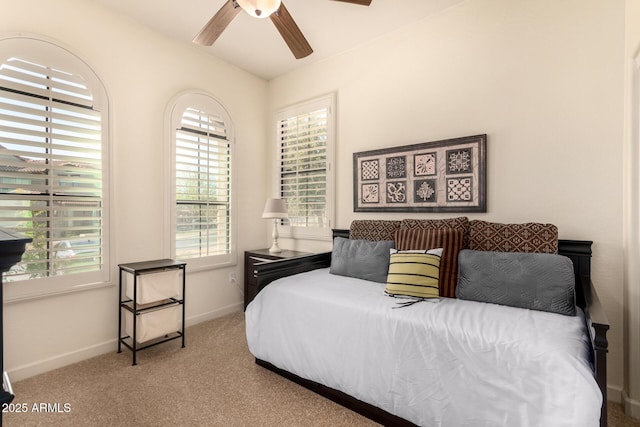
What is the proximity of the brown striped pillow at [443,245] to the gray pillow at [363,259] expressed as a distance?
0.15 m

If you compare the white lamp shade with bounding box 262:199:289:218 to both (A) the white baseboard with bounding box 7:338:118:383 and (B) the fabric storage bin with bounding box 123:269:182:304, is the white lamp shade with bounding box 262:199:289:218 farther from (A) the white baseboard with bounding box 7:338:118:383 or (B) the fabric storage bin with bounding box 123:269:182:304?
(A) the white baseboard with bounding box 7:338:118:383

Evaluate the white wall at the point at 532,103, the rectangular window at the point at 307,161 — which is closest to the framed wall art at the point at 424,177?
the white wall at the point at 532,103

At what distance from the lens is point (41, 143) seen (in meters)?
2.29

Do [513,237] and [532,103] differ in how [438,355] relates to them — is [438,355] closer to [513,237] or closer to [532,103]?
[513,237]

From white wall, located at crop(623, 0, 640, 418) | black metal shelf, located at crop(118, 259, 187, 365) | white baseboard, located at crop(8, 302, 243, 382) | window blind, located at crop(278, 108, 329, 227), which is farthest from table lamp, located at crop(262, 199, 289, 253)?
white wall, located at crop(623, 0, 640, 418)

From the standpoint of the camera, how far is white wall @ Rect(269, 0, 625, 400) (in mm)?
2031

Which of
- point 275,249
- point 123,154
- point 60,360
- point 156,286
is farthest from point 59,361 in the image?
point 275,249

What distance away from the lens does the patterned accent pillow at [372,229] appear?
2.79 meters

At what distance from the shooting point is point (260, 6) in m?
1.85

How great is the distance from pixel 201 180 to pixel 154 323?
1.42 m

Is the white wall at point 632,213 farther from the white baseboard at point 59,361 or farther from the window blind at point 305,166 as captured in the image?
the white baseboard at point 59,361

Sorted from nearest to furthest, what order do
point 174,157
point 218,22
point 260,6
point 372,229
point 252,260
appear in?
1. point 260,6
2. point 218,22
3. point 372,229
4. point 174,157
5. point 252,260

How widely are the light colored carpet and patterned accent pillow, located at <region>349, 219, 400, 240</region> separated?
→ 4.41 ft

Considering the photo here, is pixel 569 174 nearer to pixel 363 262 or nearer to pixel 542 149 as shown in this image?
pixel 542 149
